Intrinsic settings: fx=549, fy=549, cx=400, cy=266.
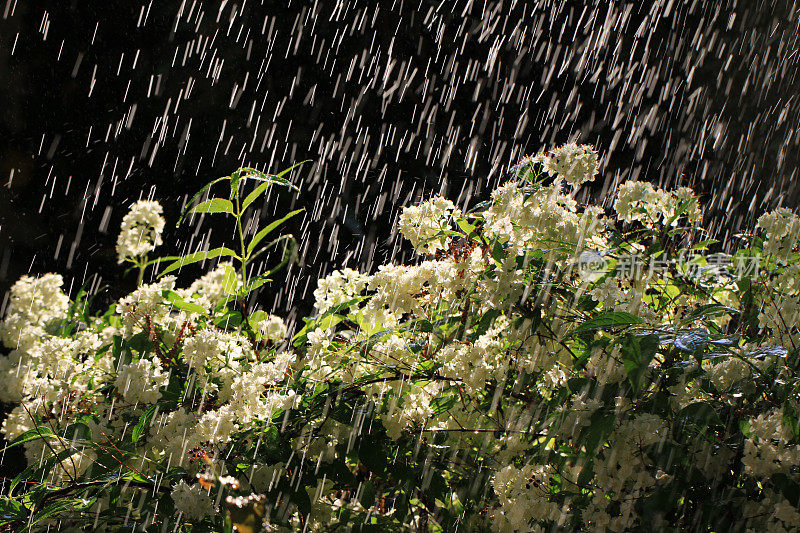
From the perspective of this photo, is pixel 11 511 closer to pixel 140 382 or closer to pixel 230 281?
pixel 140 382

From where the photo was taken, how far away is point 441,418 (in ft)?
3.73

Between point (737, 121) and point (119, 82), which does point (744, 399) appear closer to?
point (737, 121)

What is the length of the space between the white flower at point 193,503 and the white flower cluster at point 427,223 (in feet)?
2.30

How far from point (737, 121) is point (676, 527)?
11.0ft

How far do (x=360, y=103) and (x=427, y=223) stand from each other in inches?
86.3

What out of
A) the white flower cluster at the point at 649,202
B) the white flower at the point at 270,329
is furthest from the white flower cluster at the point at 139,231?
the white flower cluster at the point at 649,202

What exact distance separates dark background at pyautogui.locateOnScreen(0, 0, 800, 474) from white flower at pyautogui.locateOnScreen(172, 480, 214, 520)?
2.37 m

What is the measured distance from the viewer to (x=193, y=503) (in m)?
0.87

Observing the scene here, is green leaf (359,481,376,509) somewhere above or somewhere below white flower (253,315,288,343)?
below

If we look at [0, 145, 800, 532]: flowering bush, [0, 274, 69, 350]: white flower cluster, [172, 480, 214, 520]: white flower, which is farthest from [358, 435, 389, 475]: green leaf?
[0, 274, 69, 350]: white flower cluster

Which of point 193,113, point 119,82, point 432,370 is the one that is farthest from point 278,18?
point 432,370

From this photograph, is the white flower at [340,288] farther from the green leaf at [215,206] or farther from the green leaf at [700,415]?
the green leaf at [700,415]

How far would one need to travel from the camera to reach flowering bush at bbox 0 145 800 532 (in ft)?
2.67

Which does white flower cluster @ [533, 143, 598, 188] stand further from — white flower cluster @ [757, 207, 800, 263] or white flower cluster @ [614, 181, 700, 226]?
white flower cluster @ [757, 207, 800, 263]
